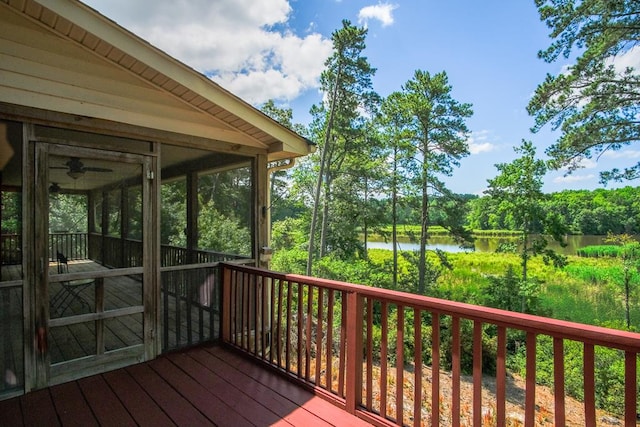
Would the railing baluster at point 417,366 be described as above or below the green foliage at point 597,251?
above

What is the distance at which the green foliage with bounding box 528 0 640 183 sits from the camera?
301 inches

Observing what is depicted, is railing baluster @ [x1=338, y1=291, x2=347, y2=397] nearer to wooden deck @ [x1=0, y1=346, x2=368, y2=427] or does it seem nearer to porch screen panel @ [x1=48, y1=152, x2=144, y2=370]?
wooden deck @ [x1=0, y1=346, x2=368, y2=427]

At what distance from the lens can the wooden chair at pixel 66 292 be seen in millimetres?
2650

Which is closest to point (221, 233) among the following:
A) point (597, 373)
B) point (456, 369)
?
point (456, 369)

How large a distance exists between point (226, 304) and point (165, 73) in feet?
7.61

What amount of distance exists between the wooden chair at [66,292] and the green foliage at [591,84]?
35.3 ft

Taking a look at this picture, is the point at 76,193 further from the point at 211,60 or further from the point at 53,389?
the point at 211,60

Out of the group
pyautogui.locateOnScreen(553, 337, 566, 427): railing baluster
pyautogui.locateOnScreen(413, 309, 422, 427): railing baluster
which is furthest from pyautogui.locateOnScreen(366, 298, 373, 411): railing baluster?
pyautogui.locateOnScreen(553, 337, 566, 427): railing baluster

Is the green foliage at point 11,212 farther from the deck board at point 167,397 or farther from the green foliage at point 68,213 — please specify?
the deck board at point 167,397

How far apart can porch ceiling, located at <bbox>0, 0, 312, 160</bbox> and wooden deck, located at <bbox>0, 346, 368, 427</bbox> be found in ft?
7.26

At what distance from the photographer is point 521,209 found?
1474 cm

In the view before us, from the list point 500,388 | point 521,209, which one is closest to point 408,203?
point 521,209

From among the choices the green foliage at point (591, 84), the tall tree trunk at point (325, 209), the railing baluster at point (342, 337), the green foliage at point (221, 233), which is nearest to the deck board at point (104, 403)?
the railing baluster at point (342, 337)

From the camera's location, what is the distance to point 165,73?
280cm
